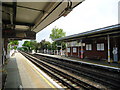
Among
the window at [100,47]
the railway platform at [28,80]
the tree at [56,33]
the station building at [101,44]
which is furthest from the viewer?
the tree at [56,33]

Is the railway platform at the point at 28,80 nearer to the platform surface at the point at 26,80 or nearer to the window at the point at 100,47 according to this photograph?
the platform surface at the point at 26,80

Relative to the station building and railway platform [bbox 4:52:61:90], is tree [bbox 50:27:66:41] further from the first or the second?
railway platform [bbox 4:52:61:90]

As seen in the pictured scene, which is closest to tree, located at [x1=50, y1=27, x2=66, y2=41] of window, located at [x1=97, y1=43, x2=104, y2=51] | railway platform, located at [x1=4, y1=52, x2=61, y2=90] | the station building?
the station building

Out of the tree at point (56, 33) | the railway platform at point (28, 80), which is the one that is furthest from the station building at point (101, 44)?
the tree at point (56, 33)

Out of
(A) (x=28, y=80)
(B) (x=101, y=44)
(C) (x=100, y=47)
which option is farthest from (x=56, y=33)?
(A) (x=28, y=80)

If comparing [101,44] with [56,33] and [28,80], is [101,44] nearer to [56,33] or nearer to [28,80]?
[28,80]

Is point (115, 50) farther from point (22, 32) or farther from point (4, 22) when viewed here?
point (4, 22)

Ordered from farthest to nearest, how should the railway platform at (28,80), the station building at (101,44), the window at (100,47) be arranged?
the window at (100,47), the station building at (101,44), the railway platform at (28,80)

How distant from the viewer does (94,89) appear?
14.7 feet

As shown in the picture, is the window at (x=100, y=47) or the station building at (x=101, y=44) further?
the window at (x=100, y=47)

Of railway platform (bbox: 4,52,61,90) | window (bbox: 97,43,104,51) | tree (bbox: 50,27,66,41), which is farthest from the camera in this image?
tree (bbox: 50,27,66,41)

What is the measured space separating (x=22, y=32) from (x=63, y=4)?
2990 millimetres

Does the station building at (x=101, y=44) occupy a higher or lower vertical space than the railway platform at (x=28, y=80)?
higher

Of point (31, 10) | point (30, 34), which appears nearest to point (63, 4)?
point (31, 10)
